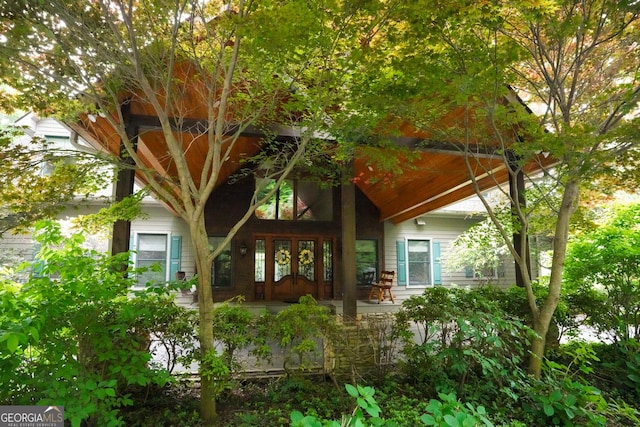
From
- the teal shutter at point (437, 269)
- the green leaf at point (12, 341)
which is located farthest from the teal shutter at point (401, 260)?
the green leaf at point (12, 341)

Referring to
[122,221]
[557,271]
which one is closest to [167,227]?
[122,221]

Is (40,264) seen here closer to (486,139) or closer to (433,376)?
(433,376)

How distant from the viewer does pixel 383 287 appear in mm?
9398

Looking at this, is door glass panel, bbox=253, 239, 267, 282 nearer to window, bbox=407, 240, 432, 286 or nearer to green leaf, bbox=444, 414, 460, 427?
window, bbox=407, 240, 432, 286

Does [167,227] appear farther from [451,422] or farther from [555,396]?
[451,422]

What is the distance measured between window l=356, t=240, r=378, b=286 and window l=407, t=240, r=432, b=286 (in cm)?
109

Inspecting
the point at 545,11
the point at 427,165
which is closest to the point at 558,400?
the point at 545,11

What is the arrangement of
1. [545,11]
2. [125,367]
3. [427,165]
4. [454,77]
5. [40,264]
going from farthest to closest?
[427,165] → [454,77] → [545,11] → [125,367] → [40,264]

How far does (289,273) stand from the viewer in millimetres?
9281

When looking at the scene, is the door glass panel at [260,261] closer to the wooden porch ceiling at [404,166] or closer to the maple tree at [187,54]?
the wooden porch ceiling at [404,166]

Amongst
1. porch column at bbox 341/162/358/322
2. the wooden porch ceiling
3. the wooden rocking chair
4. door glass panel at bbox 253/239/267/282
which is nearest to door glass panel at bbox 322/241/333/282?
the wooden rocking chair

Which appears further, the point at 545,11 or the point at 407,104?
the point at 407,104

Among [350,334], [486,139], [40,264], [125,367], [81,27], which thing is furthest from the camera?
[486,139]

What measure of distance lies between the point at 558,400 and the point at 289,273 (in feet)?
22.7
